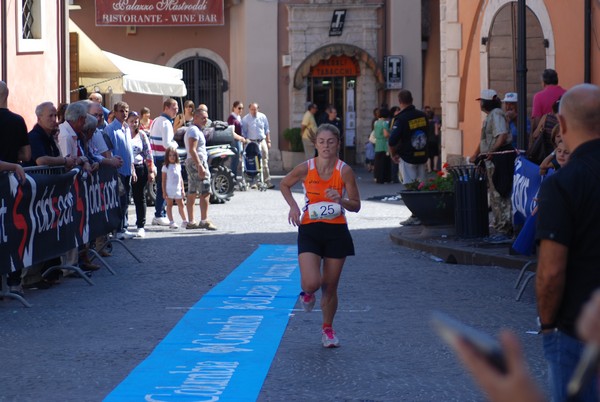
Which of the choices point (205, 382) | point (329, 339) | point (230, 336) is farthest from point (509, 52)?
point (205, 382)

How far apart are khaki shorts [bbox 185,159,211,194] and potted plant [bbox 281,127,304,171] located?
19534 mm

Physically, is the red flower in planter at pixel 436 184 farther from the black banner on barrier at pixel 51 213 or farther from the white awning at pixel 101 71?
the white awning at pixel 101 71

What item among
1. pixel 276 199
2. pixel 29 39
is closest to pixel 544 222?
pixel 29 39

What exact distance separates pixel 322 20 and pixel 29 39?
18.5 meters

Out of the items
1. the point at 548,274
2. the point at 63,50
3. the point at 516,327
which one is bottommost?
the point at 516,327

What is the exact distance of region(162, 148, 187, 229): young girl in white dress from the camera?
59.1 feet

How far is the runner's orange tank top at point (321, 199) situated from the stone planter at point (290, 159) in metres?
29.0

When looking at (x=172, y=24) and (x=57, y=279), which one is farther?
(x=172, y=24)

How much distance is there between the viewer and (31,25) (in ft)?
68.5

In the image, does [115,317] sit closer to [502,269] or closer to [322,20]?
[502,269]

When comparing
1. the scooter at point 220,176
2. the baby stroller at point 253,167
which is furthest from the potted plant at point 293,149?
the scooter at point 220,176

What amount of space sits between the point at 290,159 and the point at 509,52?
17.2m

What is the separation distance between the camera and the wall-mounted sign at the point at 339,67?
38469 millimetres

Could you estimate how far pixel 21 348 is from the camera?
823 cm
